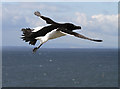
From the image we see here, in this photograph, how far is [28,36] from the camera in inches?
371

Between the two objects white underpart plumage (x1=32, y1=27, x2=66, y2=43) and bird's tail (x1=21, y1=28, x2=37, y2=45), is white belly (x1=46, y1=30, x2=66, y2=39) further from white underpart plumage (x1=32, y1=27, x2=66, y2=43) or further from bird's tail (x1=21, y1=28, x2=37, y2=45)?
bird's tail (x1=21, y1=28, x2=37, y2=45)

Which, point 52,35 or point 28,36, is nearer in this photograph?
point 52,35

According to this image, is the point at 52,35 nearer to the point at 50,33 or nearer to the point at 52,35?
the point at 52,35

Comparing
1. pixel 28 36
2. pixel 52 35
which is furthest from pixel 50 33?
pixel 28 36

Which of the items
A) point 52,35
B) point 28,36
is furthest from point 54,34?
point 28,36

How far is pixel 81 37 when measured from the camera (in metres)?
7.66

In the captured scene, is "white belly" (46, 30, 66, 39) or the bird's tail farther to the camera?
the bird's tail

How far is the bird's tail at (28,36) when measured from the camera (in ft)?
30.4

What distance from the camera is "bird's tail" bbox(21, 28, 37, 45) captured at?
9.26 meters

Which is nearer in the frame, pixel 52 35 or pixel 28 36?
pixel 52 35

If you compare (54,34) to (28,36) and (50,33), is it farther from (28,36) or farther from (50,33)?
(28,36)

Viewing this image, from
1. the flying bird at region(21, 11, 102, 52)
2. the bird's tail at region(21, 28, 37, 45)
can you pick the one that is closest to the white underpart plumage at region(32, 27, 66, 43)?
the flying bird at region(21, 11, 102, 52)

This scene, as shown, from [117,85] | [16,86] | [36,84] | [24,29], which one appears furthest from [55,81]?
[24,29]

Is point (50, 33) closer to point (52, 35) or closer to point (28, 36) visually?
point (52, 35)
